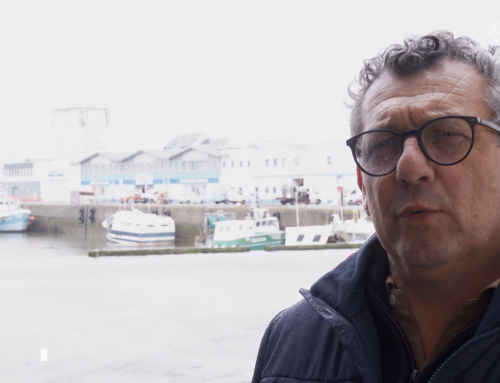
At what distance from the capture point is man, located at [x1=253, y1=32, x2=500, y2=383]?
5.15ft

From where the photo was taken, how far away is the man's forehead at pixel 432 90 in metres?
1.68

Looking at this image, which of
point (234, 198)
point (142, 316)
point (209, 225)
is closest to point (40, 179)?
point (234, 198)

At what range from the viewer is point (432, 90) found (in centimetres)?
170

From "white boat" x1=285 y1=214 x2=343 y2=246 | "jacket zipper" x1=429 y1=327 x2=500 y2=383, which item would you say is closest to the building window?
"white boat" x1=285 y1=214 x2=343 y2=246

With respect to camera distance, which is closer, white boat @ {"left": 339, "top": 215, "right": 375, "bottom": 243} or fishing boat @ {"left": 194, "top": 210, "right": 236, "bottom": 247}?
white boat @ {"left": 339, "top": 215, "right": 375, "bottom": 243}

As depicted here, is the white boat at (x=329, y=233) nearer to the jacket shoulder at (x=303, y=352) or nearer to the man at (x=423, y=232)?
the jacket shoulder at (x=303, y=352)

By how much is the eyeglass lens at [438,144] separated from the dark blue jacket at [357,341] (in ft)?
1.18

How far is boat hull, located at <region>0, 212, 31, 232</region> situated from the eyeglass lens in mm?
60172

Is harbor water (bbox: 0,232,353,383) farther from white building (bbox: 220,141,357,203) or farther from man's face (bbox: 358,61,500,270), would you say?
white building (bbox: 220,141,357,203)

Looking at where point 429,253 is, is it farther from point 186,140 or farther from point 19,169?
point 186,140

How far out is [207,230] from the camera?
4409 centimetres

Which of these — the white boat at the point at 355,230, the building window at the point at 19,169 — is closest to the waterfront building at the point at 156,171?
the building window at the point at 19,169

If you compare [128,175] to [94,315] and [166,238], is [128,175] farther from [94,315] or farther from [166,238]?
[94,315]

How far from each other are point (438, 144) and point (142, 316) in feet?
23.6
